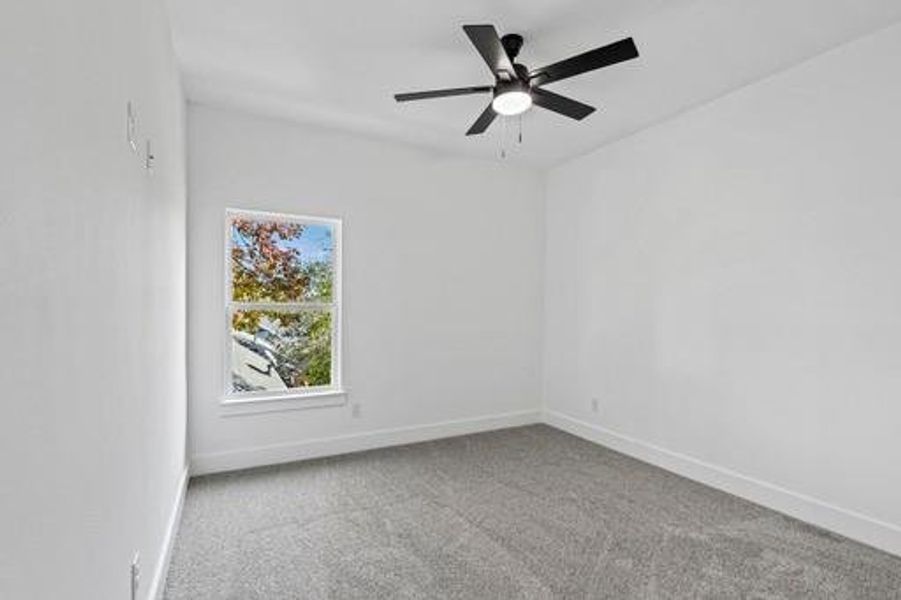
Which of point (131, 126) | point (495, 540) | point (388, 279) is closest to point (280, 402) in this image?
point (388, 279)

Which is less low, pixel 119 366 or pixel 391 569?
pixel 119 366

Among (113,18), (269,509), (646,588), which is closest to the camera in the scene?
(113,18)

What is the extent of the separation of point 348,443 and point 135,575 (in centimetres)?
247

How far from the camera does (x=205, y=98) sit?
3.46 m

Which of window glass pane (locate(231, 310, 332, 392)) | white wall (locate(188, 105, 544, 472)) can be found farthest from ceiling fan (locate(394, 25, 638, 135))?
window glass pane (locate(231, 310, 332, 392))

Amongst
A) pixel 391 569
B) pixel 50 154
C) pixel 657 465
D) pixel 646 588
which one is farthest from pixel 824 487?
pixel 50 154

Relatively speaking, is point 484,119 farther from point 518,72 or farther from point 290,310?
point 290,310

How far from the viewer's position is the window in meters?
3.80

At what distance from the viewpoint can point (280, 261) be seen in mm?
Answer: 3965

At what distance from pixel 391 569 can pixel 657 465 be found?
2471mm

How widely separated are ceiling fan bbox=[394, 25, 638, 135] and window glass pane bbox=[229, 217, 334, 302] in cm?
174

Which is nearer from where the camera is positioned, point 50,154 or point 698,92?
point 50,154

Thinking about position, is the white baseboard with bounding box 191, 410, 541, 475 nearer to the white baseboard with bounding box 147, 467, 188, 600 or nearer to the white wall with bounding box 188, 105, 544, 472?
the white wall with bounding box 188, 105, 544, 472

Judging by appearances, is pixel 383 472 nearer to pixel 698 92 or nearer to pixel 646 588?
pixel 646 588
